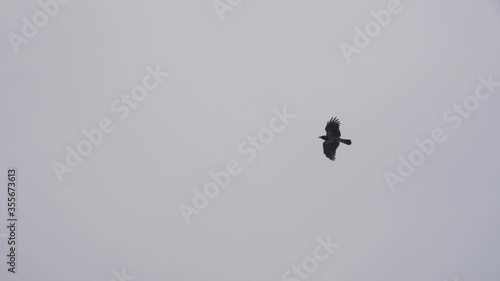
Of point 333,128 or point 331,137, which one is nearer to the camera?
point 333,128

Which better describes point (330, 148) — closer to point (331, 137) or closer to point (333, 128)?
point (331, 137)

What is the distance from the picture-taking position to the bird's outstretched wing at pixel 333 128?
11.9m

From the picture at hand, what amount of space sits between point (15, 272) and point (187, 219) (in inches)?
166

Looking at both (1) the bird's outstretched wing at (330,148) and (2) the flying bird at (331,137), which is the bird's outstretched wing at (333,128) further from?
(1) the bird's outstretched wing at (330,148)

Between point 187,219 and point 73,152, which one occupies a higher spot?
point 73,152

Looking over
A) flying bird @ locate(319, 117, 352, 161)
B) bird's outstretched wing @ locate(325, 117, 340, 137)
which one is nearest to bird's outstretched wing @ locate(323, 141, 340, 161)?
flying bird @ locate(319, 117, 352, 161)

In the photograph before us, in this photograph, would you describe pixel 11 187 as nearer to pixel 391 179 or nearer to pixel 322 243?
pixel 322 243

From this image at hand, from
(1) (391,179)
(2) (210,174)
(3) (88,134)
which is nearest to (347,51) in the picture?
(1) (391,179)

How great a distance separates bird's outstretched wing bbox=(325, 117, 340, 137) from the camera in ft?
39.0

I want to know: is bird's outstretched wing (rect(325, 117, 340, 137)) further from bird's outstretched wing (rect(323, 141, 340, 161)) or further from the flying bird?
bird's outstretched wing (rect(323, 141, 340, 161))

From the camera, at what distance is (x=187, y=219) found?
43.7ft

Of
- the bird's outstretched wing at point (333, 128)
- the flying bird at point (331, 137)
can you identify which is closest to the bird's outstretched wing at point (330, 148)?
the flying bird at point (331, 137)

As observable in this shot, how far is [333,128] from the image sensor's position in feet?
39.0

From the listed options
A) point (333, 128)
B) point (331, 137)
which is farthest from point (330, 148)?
point (333, 128)
